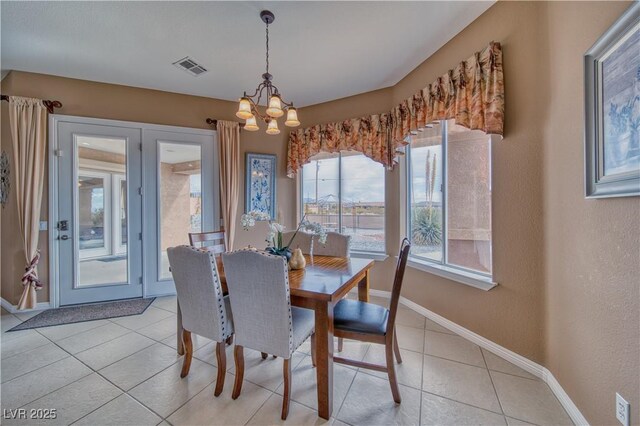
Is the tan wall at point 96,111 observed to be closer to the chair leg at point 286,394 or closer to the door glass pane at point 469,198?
the chair leg at point 286,394

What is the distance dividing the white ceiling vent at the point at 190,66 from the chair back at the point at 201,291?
7.40ft

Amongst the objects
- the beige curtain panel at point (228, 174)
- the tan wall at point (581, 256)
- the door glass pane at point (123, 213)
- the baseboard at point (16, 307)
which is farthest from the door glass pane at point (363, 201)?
the baseboard at point (16, 307)

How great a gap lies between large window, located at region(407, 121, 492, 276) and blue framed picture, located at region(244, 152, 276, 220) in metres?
2.07

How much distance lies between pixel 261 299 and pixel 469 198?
7.04 ft

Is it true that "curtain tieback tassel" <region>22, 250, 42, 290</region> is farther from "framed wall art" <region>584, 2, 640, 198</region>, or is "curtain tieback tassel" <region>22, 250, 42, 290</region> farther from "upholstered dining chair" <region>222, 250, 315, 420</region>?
"framed wall art" <region>584, 2, 640, 198</region>

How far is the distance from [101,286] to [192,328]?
242 centimetres

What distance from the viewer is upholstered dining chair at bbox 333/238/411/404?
1.60 m

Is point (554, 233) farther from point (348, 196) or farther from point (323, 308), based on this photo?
point (348, 196)

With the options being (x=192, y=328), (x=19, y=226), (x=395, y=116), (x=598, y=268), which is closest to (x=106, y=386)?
(x=192, y=328)

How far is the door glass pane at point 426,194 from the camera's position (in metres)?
2.80

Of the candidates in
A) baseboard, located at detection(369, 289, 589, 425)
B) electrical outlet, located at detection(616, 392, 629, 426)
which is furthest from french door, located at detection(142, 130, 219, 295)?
electrical outlet, located at detection(616, 392, 629, 426)

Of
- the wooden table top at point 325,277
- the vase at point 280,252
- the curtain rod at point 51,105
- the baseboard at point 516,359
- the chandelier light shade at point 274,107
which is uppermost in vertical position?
the curtain rod at point 51,105

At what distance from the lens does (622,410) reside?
A: 44.8 inches

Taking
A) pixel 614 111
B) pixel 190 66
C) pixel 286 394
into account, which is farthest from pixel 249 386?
pixel 190 66
